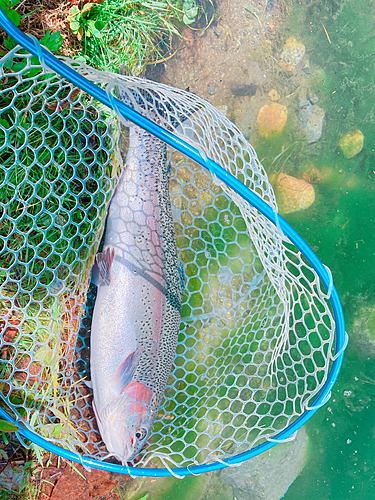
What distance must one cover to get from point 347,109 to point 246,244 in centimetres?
171

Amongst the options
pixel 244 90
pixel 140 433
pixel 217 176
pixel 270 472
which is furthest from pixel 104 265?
pixel 270 472

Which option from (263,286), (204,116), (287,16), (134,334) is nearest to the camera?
(134,334)

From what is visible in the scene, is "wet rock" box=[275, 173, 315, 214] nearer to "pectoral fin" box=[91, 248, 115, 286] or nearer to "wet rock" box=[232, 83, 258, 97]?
"wet rock" box=[232, 83, 258, 97]

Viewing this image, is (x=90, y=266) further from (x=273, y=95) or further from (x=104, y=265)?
(x=273, y=95)

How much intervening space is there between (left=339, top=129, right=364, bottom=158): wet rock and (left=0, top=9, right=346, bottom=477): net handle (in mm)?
2088

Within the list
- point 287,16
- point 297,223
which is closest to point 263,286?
point 297,223

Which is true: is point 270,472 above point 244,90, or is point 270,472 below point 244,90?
below

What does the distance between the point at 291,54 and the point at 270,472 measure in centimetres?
396

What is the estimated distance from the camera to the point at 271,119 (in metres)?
3.51

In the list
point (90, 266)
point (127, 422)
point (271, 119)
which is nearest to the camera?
point (127, 422)

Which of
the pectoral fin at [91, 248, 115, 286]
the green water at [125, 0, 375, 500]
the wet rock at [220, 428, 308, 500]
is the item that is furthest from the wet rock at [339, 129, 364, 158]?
the wet rock at [220, 428, 308, 500]

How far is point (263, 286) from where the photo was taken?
3250 mm

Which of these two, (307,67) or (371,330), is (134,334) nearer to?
(371,330)

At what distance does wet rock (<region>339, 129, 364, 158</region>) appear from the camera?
3662 mm
